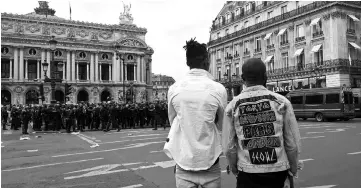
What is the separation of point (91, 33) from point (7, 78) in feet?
64.8

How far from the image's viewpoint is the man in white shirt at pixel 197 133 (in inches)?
115

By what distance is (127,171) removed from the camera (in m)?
7.44

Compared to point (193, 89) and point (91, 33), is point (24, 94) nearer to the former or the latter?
point (91, 33)

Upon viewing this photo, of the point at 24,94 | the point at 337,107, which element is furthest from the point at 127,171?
the point at 24,94

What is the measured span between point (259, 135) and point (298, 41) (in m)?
41.6

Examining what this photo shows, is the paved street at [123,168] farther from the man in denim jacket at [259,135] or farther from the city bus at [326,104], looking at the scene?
the city bus at [326,104]

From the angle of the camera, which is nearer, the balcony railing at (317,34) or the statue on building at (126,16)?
the balcony railing at (317,34)

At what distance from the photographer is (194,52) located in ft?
10.8

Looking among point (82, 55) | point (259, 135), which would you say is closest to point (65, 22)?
point (82, 55)

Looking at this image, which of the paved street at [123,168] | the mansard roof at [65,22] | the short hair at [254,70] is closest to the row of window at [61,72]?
the mansard roof at [65,22]

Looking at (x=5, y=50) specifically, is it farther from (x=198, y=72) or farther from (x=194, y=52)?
(x=198, y=72)

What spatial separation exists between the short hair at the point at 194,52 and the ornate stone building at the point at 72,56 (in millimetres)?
60260

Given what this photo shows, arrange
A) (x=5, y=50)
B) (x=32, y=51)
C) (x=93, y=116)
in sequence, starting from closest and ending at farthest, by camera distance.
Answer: (x=93, y=116) → (x=5, y=50) → (x=32, y=51)

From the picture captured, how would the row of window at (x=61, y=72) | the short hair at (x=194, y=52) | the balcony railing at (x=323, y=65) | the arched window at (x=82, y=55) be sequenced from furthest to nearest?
the arched window at (x=82, y=55) < the row of window at (x=61, y=72) < the balcony railing at (x=323, y=65) < the short hair at (x=194, y=52)
